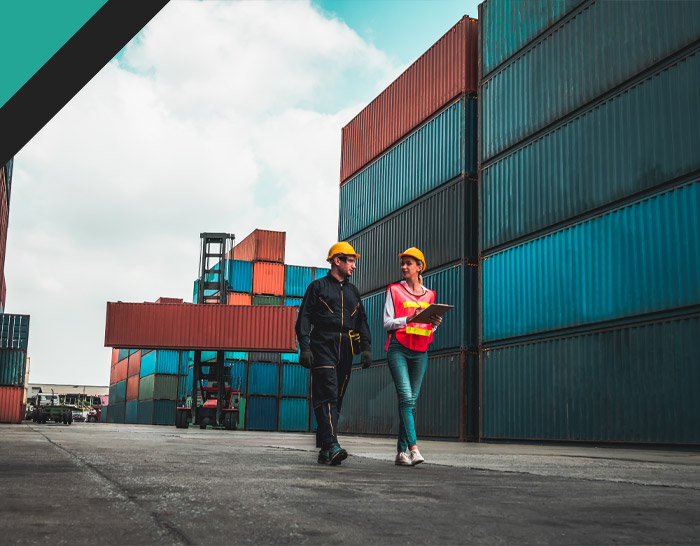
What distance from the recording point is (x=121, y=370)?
67.7m

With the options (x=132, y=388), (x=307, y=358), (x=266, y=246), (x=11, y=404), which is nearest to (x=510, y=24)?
(x=307, y=358)

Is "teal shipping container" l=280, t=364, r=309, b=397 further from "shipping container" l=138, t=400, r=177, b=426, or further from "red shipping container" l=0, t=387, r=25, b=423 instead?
"shipping container" l=138, t=400, r=177, b=426

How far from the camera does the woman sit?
598cm

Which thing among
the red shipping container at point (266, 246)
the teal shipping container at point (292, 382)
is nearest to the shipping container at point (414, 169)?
the teal shipping container at point (292, 382)

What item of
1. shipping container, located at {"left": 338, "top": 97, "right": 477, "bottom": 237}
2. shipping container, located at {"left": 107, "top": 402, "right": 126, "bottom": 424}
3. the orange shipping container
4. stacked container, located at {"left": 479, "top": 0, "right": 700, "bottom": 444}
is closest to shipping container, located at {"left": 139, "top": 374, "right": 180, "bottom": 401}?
shipping container, located at {"left": 107, "top": 402, "right": 126, "bottom": 424}

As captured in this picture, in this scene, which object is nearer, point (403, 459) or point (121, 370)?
point (403, 459)

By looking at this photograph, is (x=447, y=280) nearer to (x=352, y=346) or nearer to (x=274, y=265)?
(x=352, y=346)

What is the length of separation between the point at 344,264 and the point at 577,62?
13199 millimetres

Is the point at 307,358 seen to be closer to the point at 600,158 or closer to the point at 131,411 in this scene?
the point at 600,158

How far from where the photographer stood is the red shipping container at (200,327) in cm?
3128

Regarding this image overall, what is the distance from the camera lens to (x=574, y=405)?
15.8 meters

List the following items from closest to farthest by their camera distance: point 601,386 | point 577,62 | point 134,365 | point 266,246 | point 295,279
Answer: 1. point 601,386
2. point 577,62
3. point 295,279
4. point 266,246
5. point 134,365

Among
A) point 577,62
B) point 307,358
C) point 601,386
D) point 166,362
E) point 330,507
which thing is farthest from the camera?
point 166,362

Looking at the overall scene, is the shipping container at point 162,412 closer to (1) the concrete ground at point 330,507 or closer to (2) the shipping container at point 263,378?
(2) the shipping container at point 263,378
